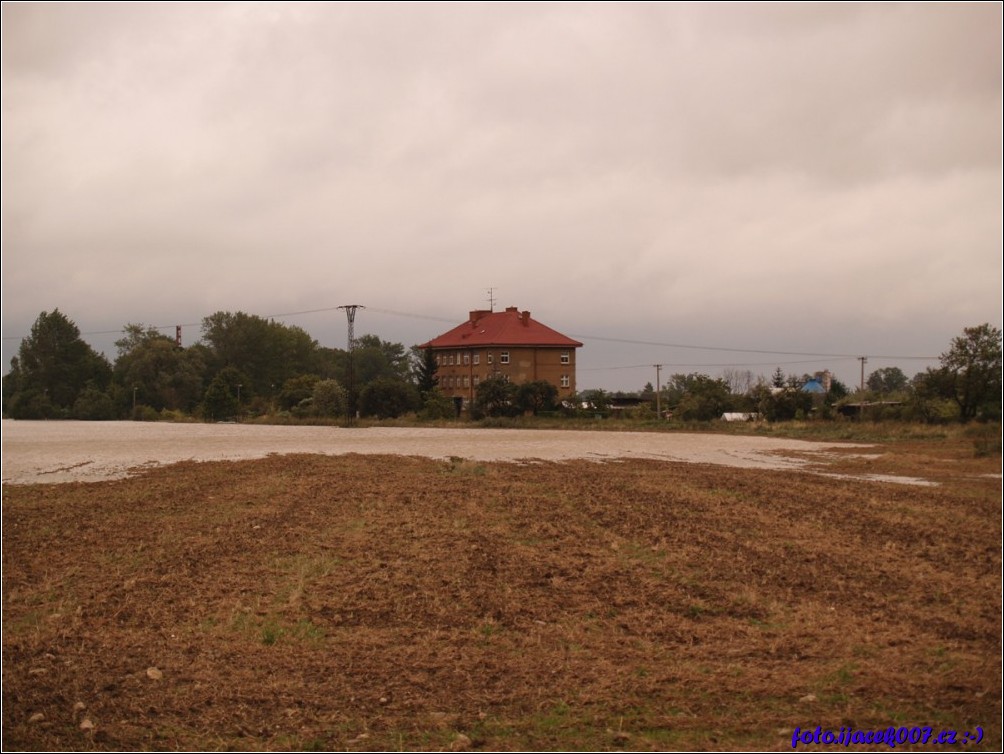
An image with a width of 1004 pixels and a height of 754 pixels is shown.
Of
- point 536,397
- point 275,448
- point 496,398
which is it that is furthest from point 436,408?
point 275,448

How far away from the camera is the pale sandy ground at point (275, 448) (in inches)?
791

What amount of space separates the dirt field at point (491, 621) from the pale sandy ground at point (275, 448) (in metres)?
3.35

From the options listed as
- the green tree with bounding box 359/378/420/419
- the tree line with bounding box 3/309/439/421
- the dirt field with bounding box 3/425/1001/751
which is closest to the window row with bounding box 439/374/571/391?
the tree line with bounding box 3/309/439/421

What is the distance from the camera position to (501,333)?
7706cm

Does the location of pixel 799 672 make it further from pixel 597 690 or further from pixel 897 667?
pixel 597 690

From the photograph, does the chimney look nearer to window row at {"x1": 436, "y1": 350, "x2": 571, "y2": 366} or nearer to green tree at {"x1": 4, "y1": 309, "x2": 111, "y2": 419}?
window row at {"x1": 436, "y1": 350, "x2": 571, "y2": 366}

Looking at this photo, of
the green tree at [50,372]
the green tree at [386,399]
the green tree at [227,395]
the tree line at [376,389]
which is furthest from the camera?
the green tree at [386,399]

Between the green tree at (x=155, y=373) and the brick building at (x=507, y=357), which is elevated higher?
the brick building at (x=507, y=357)

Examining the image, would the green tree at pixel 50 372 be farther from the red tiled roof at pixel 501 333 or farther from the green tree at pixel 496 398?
the red tiled roof at pixel 501 333

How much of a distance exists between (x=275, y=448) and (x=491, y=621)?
73.5ft

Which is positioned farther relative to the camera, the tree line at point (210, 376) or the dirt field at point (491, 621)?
the tree line at point (210, 376)

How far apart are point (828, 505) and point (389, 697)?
10449 millimetres

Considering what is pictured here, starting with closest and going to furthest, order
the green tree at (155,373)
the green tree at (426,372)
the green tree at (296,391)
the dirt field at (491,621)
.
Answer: the dirt field at (491,621)
the green tree at (155,373)
the green tree at (296,391)
the green tree at (426,372)

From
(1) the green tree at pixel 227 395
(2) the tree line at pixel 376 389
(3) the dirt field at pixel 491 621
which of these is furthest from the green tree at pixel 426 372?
(3) the dirt field at pixel 491 621
